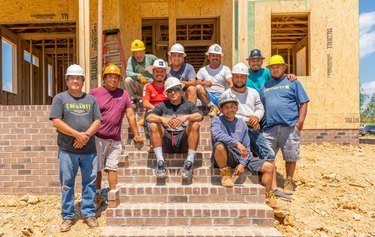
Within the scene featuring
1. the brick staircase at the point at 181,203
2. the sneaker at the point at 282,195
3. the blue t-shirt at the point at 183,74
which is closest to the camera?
the brick staircase at the point at 181,203

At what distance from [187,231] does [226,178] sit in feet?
2.86

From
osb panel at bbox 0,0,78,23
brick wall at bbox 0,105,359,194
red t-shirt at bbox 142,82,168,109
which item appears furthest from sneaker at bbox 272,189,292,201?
osb panel at bbox 0,0,78,23

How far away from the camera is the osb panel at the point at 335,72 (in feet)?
28.0

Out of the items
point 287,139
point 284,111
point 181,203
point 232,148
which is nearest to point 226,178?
point 232,148

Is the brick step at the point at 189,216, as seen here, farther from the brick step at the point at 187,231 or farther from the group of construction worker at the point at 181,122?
the group of construction worker at the point at 181,122

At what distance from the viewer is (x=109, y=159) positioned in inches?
172

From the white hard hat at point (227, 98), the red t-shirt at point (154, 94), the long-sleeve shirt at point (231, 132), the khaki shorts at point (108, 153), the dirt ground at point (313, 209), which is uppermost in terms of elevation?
the red t-shirt at point (154, 94)

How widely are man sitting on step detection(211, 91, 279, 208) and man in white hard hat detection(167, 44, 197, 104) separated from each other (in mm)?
992

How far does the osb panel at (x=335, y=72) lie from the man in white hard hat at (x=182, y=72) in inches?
180

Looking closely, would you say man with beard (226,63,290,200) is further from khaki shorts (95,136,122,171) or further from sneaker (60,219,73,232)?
sneaker (60,219,73,232)

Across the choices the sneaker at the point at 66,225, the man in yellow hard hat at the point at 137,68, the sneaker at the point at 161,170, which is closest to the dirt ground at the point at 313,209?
the sneaker at the point at 66,225

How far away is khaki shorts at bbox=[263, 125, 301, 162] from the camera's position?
4.75 metres

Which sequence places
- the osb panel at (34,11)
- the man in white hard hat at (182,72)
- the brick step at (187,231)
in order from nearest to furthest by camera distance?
the brick step at (187,231) < the man in white hard hat at (182,72) < the osb panel at (34,11)

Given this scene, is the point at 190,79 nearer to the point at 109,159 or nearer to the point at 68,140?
the point at 109,159
